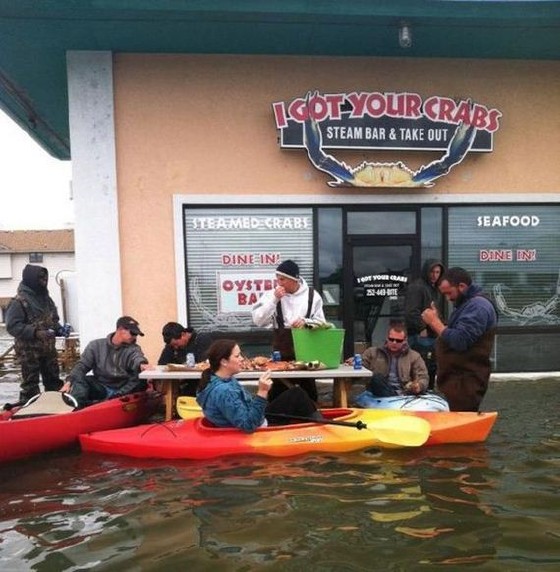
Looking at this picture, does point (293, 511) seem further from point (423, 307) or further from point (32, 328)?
point (32, 328)

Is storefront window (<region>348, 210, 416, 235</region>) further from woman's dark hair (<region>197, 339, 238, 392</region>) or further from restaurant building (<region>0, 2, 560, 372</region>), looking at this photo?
woman's dark hair (<region>197, 339, 238, 392</region>)

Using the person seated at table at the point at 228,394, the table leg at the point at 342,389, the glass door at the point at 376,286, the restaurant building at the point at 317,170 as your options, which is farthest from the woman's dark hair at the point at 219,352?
the glass door at the point at 376,286

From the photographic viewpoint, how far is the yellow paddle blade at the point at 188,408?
18.3ft

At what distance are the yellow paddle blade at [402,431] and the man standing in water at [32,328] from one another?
4175 millimetres

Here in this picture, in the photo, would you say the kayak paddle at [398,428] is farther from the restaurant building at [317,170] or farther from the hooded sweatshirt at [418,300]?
the restaurant building at [317,170]

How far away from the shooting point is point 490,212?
8406mm

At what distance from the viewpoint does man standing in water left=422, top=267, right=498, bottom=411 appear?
16.2 ft

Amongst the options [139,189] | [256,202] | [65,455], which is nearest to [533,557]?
[65,455]

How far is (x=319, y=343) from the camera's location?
5555mm

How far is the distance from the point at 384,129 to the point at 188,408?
15.8ft

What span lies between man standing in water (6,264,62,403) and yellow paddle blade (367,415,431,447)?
4.17 m

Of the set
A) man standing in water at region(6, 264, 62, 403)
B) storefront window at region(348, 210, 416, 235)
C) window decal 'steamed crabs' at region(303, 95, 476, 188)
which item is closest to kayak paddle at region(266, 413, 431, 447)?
man standing in water at region(6, 264, 62, 403)

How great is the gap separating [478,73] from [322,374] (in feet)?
18.1

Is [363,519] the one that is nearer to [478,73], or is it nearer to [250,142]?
[250,142]
